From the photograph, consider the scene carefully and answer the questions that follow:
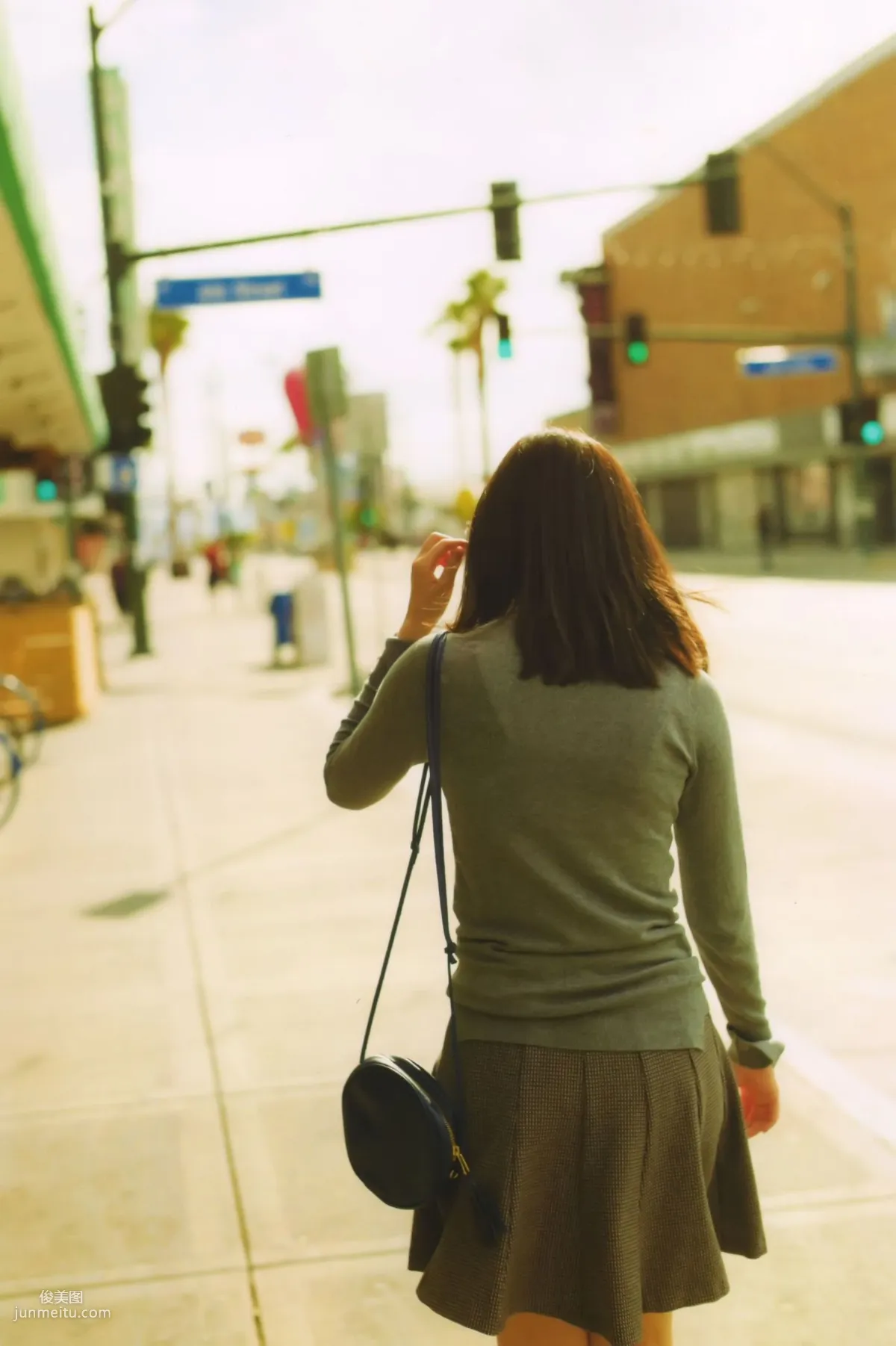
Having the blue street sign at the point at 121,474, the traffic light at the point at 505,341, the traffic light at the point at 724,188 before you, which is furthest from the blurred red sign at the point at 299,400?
the traffic light at the point at 724,188

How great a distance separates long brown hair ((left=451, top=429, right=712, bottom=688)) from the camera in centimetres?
229

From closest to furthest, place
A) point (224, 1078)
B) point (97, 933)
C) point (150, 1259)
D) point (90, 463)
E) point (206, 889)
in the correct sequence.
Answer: point (150, 1259)
point (224, 1078)
point (97, 933)
point (206, 889)
point (90, 463)

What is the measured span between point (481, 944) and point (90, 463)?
30.5 meters

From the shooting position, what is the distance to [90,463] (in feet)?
104

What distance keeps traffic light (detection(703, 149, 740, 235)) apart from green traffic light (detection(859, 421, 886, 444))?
46.4ft

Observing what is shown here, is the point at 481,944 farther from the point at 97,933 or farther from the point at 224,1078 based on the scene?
the point at 97,933

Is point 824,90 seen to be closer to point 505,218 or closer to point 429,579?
point 505,218

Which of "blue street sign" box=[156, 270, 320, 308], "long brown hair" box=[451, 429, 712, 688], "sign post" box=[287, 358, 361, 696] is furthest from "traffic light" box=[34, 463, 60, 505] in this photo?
"long brown hair" box=[451, 429, 712, 688]

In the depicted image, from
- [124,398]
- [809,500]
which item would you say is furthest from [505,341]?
[809,500]

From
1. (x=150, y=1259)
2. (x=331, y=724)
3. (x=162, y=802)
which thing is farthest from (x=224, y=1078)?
(x=331, y=724)

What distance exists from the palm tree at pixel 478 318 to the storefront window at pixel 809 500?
22505mm

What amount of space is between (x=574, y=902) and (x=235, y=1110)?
9.66 feet

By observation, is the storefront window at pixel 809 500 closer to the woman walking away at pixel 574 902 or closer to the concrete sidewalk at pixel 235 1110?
the concrete sidewalk at pixel 235 1110

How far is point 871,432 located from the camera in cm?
3127
